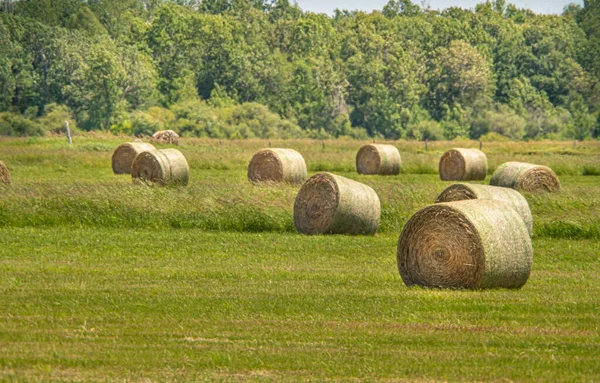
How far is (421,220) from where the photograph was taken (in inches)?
679

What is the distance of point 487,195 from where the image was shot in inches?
906

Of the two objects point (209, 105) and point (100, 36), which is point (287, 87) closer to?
point (209, 105)

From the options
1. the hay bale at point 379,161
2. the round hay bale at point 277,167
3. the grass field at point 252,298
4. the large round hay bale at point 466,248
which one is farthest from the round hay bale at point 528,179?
the large round hay bale at point 466,248

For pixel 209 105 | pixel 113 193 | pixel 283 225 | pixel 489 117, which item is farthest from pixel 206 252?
pixel 489 117

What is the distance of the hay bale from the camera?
4962 cm

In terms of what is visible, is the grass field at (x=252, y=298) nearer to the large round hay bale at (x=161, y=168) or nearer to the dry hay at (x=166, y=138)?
the large round hay bale at (x=161, y=168)

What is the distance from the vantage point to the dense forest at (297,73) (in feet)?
355

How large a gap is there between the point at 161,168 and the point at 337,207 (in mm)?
14766

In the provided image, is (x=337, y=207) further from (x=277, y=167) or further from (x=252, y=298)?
(x=277, y=167)

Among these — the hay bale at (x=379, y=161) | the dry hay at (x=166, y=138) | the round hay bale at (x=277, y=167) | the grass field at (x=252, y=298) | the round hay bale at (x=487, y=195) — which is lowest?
the dry hay at (x=166, y=138)

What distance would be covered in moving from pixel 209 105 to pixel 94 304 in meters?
103

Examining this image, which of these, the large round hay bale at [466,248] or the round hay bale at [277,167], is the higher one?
the large round hay bale at [466,248]

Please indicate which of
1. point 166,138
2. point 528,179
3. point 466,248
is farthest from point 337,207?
point 166,138

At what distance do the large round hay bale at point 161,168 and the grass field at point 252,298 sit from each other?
901cm
